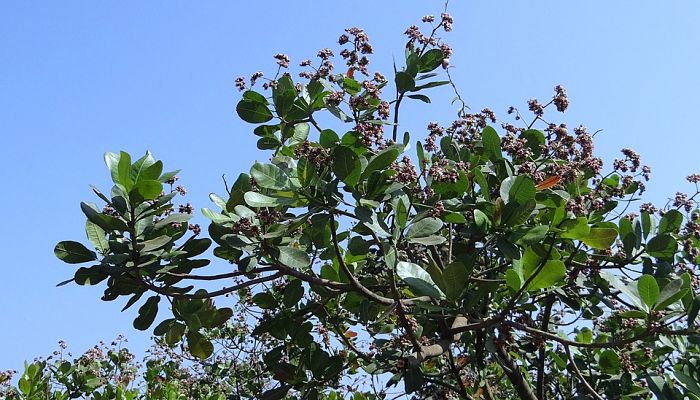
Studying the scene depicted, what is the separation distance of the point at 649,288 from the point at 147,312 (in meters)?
2.12

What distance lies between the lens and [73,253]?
10.3 ft

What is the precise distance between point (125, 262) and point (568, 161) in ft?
6.53

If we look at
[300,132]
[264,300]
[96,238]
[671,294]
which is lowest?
[671,294]

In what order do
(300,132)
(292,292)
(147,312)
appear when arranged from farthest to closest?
1. (300,132)
2. (292,292)
3. (147,312)

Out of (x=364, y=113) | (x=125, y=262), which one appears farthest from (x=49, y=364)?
(x=364, y=113)

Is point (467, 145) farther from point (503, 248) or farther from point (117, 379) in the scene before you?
point (117, 379)

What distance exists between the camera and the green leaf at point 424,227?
9.47 feet

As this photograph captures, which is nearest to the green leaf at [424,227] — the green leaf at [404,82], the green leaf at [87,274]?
the green leaf at [404,82]

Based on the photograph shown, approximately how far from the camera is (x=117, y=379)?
6.66 metres

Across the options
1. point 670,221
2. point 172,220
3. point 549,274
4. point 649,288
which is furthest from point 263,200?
point 670,221

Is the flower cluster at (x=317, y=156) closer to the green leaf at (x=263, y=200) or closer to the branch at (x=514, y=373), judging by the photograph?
the green leaf at (x=263, y=200)

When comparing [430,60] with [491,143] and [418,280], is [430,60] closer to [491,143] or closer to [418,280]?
[491,143]

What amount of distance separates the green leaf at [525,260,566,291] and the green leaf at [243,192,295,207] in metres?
0.96

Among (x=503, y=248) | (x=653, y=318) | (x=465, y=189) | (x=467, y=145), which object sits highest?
(x=467, y=145)
